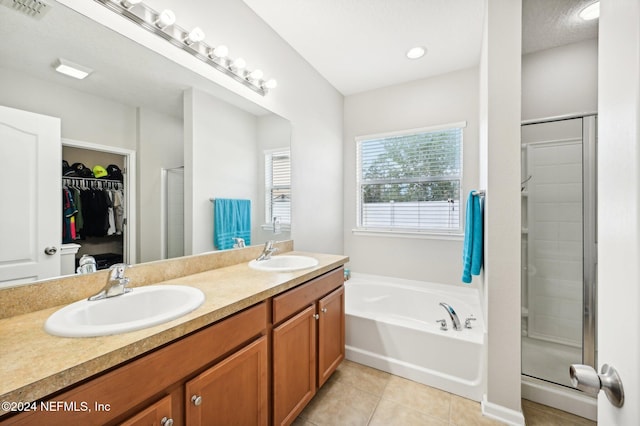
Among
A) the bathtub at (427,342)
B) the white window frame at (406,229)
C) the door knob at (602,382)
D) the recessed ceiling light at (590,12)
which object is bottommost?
the bathtub at (427,342)

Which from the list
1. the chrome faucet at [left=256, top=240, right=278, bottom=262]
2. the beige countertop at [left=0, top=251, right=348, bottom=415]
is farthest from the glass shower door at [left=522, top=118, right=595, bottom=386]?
the beige countertop at [left=0, top=251, right=348, bottom=415]

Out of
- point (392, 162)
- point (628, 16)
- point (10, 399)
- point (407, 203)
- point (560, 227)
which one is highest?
point (392, 162)

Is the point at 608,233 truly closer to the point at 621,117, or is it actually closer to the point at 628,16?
the point at 621,117

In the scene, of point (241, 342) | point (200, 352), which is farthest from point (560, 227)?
point (200, 352)

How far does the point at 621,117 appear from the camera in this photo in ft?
1.52

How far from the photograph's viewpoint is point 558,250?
6.46 ft

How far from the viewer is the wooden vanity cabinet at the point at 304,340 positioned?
4.37ft

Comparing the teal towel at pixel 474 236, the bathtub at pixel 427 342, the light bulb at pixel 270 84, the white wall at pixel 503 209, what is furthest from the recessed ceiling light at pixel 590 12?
the bathtub at pixel 427 342

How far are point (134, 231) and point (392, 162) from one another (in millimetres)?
2538

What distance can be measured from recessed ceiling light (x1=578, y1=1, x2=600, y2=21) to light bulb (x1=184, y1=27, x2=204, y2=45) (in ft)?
8.04

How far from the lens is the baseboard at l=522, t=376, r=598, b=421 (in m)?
1.63

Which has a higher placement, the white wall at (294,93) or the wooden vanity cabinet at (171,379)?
the white wall at (294,93)

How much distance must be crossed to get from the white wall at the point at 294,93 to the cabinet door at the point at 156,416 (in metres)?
1.51

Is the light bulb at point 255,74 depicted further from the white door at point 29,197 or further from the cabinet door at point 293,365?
the cabinet door at point 293,365
